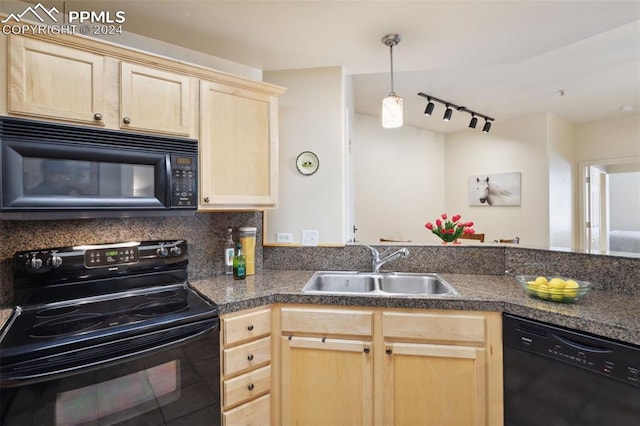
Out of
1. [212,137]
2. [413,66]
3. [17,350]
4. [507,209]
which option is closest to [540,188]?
[507,209]

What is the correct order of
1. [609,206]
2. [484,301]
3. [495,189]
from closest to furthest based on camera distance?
1. [484,301]
2. [495,189]
3. [609,206]

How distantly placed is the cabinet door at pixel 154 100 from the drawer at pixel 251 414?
1410mm

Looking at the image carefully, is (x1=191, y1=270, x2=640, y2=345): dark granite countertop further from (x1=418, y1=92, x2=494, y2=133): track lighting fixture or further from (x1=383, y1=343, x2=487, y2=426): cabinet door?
(x1=418, y1=92, x2=494, y2=133): track lighting fixture

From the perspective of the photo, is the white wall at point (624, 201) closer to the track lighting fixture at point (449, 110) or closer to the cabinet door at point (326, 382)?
the track lighting fixture at point (449, 110)

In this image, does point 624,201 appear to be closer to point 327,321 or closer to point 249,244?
point 327,321

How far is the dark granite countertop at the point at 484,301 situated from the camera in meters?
1.18

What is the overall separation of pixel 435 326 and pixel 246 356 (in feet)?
3.06

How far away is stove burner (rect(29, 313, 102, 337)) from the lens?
3.67 feet

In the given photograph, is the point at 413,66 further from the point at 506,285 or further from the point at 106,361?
the point at 106,361

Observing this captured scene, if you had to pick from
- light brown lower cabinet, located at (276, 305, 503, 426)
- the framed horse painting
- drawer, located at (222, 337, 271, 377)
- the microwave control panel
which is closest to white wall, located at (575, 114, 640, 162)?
the framed horse painting

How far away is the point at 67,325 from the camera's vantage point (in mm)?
1195

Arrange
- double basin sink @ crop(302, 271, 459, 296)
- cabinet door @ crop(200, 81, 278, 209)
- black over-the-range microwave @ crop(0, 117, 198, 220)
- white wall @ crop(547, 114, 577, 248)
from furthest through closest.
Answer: white wall @ crop(547, 114, 577, 248), double basin sink @ crop(302, 271, 459, 296), cabinet door @ crop(200, 81, 278, 209), black over-the-range microwave @ crop(0, 117, 198, 220)

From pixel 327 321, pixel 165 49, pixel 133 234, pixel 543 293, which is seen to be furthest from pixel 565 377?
pixel 165 49

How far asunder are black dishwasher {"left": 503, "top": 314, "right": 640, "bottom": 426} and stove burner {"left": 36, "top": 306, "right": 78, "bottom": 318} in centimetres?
198
